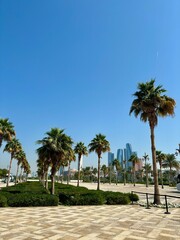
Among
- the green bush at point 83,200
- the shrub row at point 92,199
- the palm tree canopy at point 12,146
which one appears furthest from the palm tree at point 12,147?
the green bush at point 83,200

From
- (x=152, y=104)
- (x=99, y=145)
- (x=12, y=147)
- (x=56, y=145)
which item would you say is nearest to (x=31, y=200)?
(x=56, y=145)

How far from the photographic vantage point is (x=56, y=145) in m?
21.2

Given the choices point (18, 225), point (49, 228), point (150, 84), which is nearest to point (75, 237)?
point (49, 228)

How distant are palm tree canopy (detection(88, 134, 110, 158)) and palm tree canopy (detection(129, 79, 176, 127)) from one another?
56.8 ft

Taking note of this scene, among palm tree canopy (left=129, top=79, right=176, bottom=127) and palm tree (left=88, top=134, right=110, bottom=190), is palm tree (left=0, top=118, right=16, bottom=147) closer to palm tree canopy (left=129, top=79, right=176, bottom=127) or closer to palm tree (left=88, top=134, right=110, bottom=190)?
palm tree (left=88, top=134, right=110, bottom=190)

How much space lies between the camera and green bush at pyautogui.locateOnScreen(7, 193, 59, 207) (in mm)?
15039

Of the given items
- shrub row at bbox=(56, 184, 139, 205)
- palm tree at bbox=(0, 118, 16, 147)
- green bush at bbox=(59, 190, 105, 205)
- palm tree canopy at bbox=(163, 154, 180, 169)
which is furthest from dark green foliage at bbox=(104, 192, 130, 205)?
palm tree canopy at bbox=(163, 154, 180, 169)

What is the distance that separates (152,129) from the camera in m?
19.3

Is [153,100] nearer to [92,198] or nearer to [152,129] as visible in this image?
[152,129]

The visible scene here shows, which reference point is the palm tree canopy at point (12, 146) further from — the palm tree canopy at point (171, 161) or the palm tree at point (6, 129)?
the palm tree canopy at point (171, 161)

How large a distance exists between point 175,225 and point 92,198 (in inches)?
339

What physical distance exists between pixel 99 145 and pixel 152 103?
18.7 metres

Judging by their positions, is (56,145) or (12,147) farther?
(12,147)

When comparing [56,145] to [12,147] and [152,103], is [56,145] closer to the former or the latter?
[152,103]
